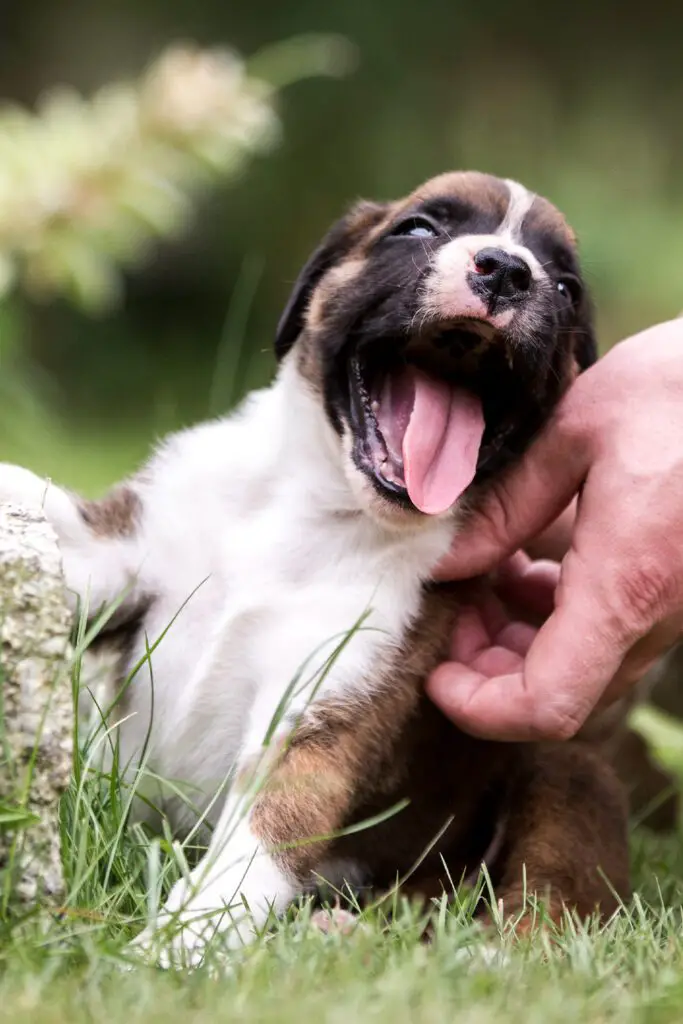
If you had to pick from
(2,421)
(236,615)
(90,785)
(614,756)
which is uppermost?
(2,421)

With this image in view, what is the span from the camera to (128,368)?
12.5 m

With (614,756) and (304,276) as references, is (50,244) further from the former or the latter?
(614,756)

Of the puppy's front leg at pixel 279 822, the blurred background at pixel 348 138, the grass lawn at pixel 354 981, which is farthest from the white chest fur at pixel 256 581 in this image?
the blurred background at pixel 348 138

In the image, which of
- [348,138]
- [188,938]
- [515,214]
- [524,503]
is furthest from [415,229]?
[348,138]

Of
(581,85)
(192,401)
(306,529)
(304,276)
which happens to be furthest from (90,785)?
(581,85)

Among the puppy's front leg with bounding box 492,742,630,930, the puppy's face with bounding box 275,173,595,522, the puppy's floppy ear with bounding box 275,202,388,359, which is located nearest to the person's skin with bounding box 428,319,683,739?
the puppy's face with bounding box 275,173,595,522

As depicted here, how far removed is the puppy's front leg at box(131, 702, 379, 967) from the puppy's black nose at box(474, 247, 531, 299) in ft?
3.62

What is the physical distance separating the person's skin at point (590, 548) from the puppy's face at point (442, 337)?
0.13 m

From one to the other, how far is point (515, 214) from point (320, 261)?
635 millimetres

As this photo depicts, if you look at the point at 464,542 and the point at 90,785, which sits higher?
the point at 464,542

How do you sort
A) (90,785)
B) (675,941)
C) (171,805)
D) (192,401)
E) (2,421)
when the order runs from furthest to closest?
(192,401) → (2,421) → (171,805) → (90,785) → (675,941)

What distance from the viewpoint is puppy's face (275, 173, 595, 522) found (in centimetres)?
352

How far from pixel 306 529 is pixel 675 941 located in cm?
150

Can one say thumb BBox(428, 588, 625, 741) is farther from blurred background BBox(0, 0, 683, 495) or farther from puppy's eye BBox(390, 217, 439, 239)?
blurred background BBox(0, 0, 683, 495)
